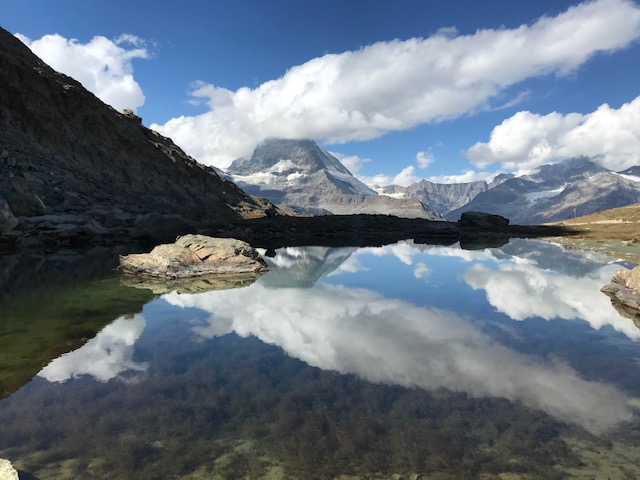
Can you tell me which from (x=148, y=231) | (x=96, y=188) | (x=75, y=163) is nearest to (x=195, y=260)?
(x=148, y=231)

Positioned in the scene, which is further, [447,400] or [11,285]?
[11,285]

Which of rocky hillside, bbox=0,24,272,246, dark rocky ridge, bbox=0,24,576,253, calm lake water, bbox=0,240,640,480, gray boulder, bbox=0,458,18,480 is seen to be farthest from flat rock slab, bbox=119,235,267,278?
gray boulder, bbox=0,458,18,480

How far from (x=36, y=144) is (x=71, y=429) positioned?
91.8m

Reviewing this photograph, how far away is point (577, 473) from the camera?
8.20 m

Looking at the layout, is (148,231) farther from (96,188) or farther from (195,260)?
(96,188)

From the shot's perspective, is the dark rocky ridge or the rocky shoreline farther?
the dark rocky ridge

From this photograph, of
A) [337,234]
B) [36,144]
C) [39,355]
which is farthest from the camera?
[337,234]

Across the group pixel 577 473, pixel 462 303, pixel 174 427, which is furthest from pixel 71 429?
pixel 462 303

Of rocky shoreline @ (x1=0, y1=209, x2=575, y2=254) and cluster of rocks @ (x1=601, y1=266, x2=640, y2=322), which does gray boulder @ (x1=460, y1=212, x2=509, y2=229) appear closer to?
rocky shoreline @ (x1=0, y1=209, x2=575, y2=254)

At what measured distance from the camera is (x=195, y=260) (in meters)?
34.8

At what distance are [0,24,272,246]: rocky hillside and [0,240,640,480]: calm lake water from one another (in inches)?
1576

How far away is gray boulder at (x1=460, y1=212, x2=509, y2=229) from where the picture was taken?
12112 cm

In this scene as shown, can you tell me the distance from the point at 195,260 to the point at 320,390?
25.3m

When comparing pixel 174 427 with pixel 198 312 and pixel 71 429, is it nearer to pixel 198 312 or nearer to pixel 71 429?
pixel 71 429
